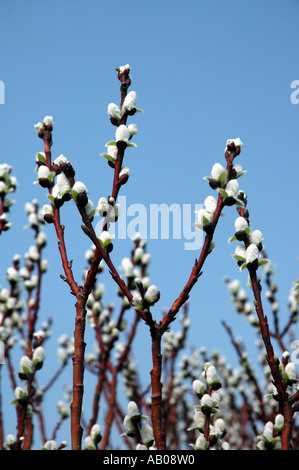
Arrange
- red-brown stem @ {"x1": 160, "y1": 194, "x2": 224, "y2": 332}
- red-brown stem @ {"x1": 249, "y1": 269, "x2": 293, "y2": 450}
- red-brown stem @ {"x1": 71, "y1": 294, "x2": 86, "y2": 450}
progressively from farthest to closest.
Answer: red-brown stem @ {"x1": 249, "y1": 269, "x2": 293, "y2": 450}
red-brown stem @ {"x1": 160, "y1": 194, "x2": 224, "y2": 332}
red-brown stem @ {"x1": 71, "y1": 294, "x2": 86, "y2": 450}

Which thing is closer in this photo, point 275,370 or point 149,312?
point 149,312

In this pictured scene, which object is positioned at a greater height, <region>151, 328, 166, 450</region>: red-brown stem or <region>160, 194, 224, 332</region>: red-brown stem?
<region>160, 194, 224, 332</region>: red-brown stem

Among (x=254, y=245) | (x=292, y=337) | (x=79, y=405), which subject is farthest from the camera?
(x=292, y=337)

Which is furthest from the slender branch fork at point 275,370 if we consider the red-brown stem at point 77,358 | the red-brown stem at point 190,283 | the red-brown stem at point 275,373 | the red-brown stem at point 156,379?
the red-brown stem at point 77,358

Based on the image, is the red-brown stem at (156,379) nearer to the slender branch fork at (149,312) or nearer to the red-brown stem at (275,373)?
the slender branch fork at (149,312)

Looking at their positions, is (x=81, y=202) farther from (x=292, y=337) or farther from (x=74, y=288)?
(x=292, y=337)

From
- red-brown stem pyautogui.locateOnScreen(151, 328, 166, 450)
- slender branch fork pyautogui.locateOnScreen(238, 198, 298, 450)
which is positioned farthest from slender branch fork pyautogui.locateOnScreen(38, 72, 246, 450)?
slender branch fork pyautogui.locateOnScreen(238, 198, 298, 450)

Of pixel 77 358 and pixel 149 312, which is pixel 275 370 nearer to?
pixel 149 312

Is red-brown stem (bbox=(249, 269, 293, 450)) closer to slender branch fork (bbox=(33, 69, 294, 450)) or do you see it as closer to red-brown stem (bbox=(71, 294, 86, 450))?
slender branch fork (bbox=(33, 69, 294, 450))

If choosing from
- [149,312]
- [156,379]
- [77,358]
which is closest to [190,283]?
[149,312]

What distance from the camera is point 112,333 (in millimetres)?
3512

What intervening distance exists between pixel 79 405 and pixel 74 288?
394mm

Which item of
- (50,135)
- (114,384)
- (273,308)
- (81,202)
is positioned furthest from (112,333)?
(81,202)
